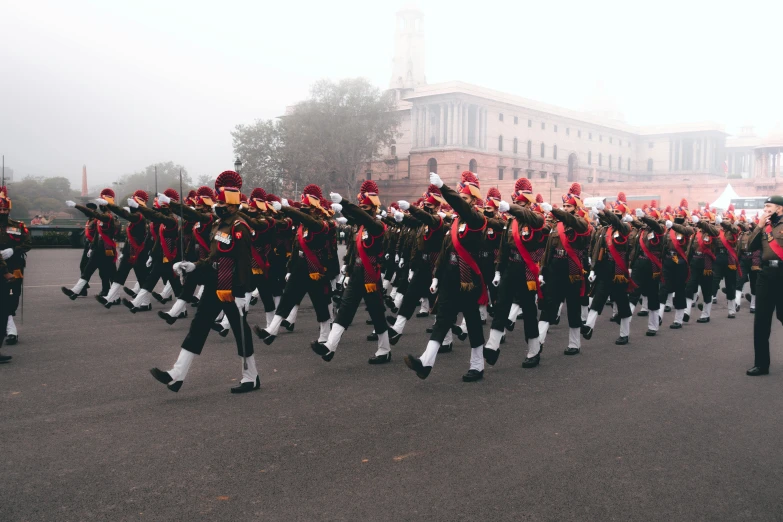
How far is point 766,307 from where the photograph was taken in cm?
799

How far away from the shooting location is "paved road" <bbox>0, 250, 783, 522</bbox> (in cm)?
423

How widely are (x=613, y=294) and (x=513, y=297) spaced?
249 centimetres

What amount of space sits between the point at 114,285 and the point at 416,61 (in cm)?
8272

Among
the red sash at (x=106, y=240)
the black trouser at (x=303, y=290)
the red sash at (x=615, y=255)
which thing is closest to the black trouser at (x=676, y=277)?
the red sash at (x=615, y=255)

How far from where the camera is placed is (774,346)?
32.0 ft

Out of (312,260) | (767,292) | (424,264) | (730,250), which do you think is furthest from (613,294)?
(730,250)

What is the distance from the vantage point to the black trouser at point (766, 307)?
7.91 m

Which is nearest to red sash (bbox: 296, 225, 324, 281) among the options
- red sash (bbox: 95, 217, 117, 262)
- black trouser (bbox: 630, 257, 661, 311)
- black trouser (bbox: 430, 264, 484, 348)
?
black trouser (bbox: 430, 264, 484, 348)

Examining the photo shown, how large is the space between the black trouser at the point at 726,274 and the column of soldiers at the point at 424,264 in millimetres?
51

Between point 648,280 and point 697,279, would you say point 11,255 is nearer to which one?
point 648,280

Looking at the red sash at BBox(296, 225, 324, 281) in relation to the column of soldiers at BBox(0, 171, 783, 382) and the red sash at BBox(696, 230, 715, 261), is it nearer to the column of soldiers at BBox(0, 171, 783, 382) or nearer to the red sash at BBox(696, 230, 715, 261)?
the column of soldiers at BBox(0, 171, 783, 382)

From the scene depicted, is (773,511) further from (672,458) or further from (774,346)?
(774,346)

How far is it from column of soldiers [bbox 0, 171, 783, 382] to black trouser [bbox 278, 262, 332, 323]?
16 millimetres

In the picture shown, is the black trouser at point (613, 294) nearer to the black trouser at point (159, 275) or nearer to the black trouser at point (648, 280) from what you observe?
the black trouser at point (648, 280)
